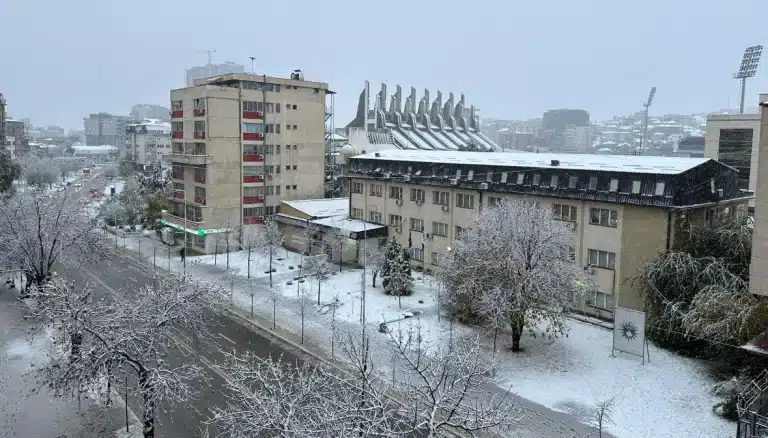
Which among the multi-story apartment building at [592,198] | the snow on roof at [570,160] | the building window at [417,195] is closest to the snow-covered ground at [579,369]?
the multi-story apartment building at [592,198]

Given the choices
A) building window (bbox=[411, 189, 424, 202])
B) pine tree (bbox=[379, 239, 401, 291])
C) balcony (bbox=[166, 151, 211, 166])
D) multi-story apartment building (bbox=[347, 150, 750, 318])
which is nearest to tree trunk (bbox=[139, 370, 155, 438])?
pine tree (bbox=[379, 239, 401, 291])

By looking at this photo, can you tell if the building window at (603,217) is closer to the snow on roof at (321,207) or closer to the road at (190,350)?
the road at (190,350)

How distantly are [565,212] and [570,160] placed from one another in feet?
14.2

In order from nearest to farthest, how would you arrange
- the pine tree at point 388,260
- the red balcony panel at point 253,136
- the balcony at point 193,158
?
the pine tree at point 388,260 < the balcony at point 193,158 < the red balcony panel at point 253,136

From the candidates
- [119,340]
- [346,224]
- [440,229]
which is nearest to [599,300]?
[440,229]

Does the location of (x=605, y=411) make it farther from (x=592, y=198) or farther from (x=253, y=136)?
(x=253, y=136)

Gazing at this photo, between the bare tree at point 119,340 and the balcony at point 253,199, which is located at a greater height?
the balcony at point 253,199

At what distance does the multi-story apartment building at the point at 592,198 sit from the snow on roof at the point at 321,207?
7.88 m

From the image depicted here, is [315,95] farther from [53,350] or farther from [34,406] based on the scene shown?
[34,406]

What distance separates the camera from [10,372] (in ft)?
72.4

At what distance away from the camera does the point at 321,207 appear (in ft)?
162

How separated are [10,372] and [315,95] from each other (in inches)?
→ 1434

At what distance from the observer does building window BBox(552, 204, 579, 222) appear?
3139 cm

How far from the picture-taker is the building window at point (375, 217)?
4388 centimetres
